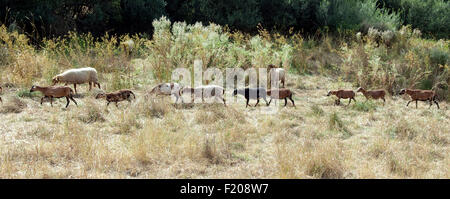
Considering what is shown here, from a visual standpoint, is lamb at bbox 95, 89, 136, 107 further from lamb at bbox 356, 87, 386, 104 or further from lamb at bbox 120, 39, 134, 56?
lamb at bbox 356, 87, 386, 104

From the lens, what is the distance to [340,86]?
933cm

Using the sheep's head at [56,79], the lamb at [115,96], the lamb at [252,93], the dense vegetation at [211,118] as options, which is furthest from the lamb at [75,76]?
the lamb at [252,93]

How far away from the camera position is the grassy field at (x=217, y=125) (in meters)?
4.86

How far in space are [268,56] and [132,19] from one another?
568cm

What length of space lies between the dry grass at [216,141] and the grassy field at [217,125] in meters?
0.02

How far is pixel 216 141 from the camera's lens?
5.67 metres

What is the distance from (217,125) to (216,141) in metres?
0.72

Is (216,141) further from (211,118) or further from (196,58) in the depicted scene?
(196,58)

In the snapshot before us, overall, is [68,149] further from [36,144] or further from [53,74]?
[53,74]

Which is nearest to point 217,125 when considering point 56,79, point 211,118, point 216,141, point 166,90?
point 211,118

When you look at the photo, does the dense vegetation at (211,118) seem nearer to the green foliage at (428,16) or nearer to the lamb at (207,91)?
the lamb at (207,91)

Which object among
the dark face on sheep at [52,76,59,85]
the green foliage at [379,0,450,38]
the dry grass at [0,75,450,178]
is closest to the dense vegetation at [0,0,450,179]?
the dry grass at [0,75,450,178]

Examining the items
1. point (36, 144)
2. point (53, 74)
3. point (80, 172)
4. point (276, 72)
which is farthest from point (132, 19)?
point (80, 172)

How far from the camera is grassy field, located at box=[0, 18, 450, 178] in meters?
4.86
